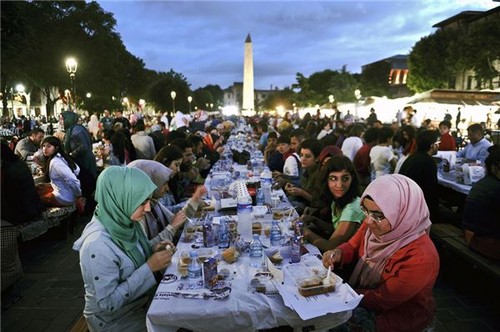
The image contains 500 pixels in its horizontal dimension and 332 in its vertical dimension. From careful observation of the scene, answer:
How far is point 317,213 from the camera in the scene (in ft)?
13.6

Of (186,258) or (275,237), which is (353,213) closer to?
(275,237)

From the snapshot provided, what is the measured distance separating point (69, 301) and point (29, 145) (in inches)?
219

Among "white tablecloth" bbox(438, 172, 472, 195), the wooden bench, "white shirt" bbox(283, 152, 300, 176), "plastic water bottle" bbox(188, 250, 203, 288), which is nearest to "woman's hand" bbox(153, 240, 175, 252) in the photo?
"plastic water bottle" bbox(188, 250, 203, 288)

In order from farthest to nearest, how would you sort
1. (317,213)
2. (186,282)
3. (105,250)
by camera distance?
(317,213), (186,282), (105,250)

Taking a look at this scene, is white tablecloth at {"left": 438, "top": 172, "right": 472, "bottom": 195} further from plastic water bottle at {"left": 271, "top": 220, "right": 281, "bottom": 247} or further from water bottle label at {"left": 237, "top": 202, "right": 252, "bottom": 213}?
water bottle label at {"left": 237, "top": 202, "right": 252, "bottom": 213}

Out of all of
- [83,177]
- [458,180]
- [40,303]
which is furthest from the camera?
[83,177]

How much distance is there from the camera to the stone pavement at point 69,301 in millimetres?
3412

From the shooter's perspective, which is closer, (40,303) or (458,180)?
(40,303)

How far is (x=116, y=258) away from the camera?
7.12 feet

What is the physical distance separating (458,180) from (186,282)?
16.7ft

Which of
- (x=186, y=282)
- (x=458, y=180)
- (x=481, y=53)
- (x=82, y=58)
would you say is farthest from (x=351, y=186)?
(x=82, y=58)

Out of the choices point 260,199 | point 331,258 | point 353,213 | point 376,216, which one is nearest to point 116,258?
point 331,258

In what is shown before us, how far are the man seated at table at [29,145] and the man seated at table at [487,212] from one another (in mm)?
8364

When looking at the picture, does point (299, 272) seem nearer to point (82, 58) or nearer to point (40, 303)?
point (40, 303)
